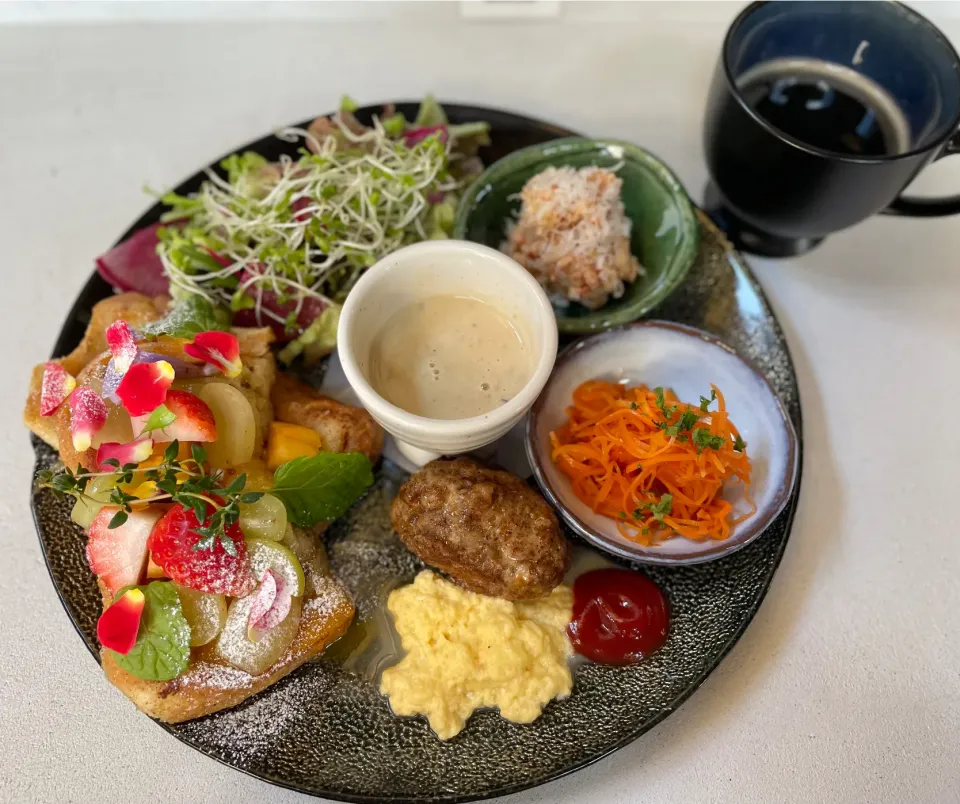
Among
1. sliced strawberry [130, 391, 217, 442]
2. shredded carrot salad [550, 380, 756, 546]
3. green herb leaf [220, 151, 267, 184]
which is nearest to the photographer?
sliced strawberry [130, 391, 217, 442]

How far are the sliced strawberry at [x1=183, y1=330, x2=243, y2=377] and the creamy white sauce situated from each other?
0.40 metres

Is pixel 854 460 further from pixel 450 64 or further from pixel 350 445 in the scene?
pixel 450 64

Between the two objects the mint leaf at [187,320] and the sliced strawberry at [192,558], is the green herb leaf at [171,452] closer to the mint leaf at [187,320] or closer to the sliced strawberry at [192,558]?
the sliced strawberry at [192,558]

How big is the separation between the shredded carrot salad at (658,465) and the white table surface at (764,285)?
20.2 inches

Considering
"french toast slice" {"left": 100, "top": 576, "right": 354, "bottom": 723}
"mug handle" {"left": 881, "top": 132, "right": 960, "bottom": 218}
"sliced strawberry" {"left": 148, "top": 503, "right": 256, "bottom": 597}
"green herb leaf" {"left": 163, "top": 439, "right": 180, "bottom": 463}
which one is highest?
"mug handle" {"left": 881, "top": 132, "right": 960, "bottom": 218}

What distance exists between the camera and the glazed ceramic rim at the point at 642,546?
1975 millimetres

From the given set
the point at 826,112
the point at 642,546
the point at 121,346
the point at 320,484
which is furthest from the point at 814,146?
the point at 121,346

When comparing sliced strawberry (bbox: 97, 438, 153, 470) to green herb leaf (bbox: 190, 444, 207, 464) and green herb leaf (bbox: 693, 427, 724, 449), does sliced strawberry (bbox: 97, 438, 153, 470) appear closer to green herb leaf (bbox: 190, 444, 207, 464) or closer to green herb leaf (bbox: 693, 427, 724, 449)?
green herb leaf (bbox: 190, 444, 207, 464)

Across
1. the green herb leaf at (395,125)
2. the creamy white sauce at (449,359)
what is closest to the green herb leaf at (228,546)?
the creamy white sauce at (449,359)

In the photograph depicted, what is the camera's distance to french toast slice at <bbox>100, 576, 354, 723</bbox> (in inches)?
73.8

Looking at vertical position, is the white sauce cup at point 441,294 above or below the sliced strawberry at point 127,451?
above

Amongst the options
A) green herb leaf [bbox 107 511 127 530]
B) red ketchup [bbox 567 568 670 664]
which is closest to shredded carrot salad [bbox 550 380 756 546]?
red ketchup [bbox 567 568 670 664]

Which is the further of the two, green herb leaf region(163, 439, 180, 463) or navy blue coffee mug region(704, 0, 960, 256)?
navy blue coffee mug region(704, 0, 960, 256)

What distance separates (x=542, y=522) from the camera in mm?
2016
